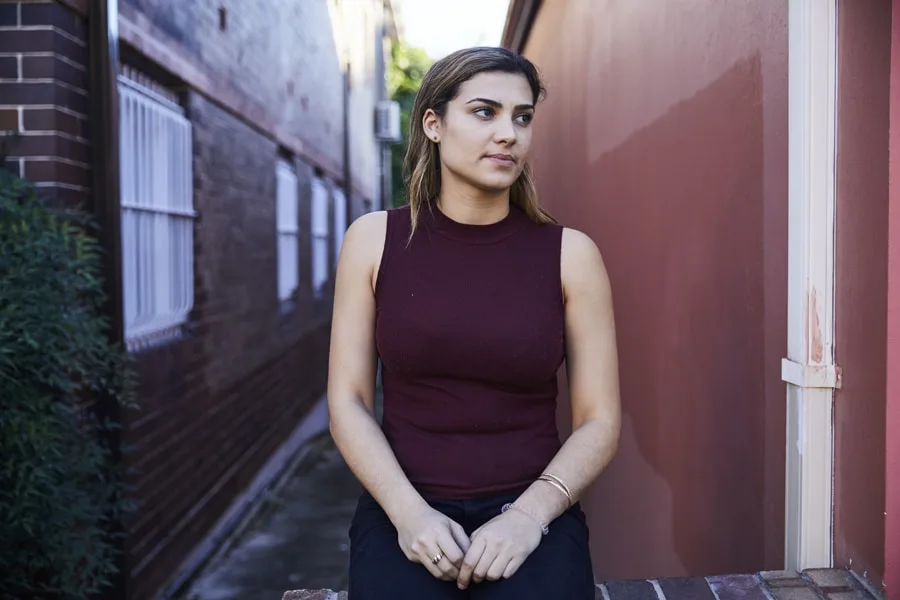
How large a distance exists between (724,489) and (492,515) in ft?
3.18

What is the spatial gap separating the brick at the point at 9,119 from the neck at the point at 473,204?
2.17m

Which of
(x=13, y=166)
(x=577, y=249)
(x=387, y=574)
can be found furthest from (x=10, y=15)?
(x=387, y=574)

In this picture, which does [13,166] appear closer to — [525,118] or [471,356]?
[525,118]

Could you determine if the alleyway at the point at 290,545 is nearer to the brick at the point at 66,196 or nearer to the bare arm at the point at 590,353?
the brick at the point at 66,196

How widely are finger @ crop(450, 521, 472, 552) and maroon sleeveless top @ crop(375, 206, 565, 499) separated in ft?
0.47

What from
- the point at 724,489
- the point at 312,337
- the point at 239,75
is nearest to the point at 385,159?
the point at 312,337

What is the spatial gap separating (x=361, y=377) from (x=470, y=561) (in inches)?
22.5

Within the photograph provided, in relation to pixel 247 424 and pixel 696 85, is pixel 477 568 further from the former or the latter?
pixel 247 424

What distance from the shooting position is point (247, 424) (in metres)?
Result: 7.14

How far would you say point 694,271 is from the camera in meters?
2.95

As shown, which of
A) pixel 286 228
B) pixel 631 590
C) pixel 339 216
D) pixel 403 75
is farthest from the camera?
pixel 403 75

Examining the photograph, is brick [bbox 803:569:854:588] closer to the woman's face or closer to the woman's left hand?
the woman's left hand

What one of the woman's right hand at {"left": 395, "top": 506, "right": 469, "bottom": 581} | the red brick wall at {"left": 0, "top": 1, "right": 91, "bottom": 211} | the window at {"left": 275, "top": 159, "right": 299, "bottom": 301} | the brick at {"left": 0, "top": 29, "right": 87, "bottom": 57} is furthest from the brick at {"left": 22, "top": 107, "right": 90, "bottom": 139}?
the window at {"left": 275, "top": 159, "right": 299, "bottom": 301}

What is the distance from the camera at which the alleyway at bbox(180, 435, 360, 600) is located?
5414 millimetres
